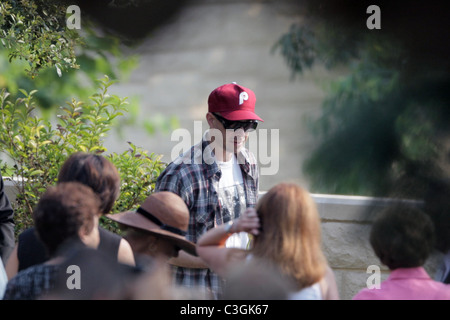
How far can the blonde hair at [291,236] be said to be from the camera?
174 centimetres

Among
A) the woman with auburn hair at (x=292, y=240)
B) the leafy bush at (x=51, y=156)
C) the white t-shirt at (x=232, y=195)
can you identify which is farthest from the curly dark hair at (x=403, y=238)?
the leafy bush at (x=51, y=156)

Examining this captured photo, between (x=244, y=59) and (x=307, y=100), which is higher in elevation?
(x=244, y=59)

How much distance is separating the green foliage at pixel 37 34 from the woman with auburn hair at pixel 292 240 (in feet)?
6.87

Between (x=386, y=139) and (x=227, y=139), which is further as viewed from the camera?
(x=227, y=139)

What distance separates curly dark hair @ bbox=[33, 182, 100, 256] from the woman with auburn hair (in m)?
0.55

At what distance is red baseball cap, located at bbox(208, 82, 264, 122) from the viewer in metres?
2.69
